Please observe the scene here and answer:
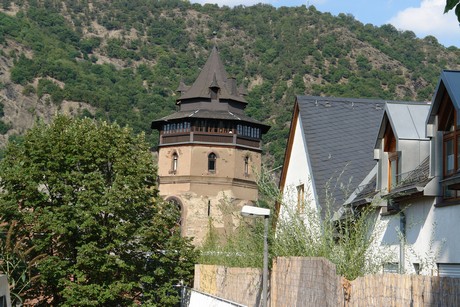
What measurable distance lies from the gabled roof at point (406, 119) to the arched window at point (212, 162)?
181 feet

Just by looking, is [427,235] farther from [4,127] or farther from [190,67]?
[190,67]

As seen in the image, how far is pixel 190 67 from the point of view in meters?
180

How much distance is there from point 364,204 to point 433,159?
12.9ft

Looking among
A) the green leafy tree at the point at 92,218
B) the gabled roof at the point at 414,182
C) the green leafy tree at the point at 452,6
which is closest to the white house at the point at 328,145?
the gabled roof at the point at 414,182

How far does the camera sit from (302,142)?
26375mm

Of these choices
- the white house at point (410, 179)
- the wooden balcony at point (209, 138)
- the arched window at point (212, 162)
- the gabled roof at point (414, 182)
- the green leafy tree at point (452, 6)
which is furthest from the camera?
the wooden balcony at point (209, 138)

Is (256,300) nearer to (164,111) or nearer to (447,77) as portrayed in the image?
(447,77)

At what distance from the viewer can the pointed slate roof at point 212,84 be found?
250ft

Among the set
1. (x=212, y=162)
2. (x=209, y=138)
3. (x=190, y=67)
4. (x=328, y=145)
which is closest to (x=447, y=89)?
(x=328, y=145)

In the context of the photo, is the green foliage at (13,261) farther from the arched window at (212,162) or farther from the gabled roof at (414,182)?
the arched window at (212,162)

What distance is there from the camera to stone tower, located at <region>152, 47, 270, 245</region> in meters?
73.3

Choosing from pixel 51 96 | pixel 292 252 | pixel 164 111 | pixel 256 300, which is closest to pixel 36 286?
pixel 256 300

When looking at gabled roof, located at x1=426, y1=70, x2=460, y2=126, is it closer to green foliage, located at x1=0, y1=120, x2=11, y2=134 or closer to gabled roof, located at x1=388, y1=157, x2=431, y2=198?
gabled roof, located at x1=388, y1=157, x2=431, y2=198

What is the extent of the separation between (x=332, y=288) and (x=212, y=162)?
6227 cm
